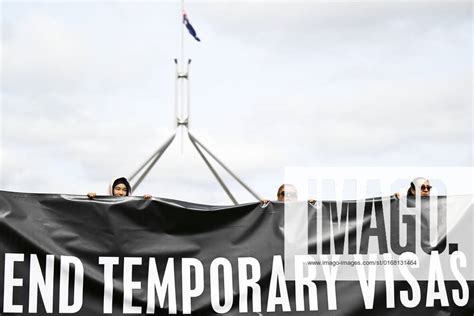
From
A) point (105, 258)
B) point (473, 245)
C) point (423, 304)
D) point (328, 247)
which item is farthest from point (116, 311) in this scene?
point (473, 245)

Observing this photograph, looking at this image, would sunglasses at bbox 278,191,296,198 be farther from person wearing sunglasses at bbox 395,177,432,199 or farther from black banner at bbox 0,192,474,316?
person wearing sunglasses at bbox 395,177,432,199

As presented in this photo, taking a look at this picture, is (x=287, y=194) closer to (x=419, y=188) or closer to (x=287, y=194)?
(x=287, y=194)

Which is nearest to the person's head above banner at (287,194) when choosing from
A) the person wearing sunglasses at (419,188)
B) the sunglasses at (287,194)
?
the sunglasses at (287,194)

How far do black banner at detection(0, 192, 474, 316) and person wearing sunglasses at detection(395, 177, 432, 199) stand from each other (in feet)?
0.78

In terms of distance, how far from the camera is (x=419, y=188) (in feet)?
27.2

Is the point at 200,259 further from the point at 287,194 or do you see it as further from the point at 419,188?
the point at 419,188

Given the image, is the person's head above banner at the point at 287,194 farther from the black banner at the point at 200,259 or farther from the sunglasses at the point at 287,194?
the black banner at the point at 200,259

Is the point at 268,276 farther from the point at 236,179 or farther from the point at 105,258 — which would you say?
the point at 236,179

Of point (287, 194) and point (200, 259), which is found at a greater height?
point (287, 194)

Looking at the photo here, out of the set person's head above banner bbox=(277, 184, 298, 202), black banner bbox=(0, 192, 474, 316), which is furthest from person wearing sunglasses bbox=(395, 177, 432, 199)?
person's head above banner bbox=(277, 184, 298, 202)

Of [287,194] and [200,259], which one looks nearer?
[200,259]

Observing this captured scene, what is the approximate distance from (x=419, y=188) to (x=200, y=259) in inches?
96.5

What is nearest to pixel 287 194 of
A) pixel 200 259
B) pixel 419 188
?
pixel 200 259

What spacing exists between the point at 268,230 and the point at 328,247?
2.11ft
